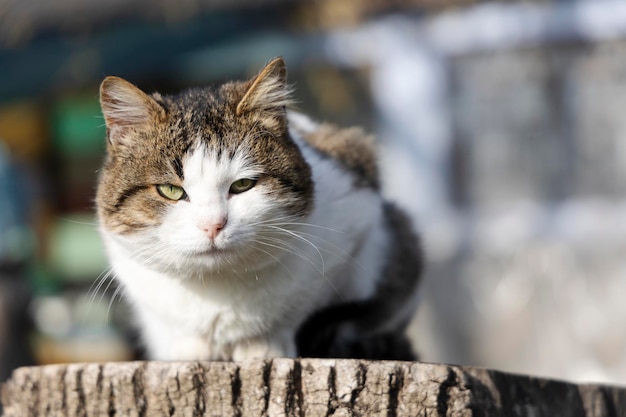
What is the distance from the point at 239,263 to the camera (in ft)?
7.84

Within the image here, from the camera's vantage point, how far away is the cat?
2.32 metres

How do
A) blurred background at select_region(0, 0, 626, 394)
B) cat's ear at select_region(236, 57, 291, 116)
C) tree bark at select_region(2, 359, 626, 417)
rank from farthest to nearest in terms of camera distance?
blurred background at select_region(0, 0, 626, 394) < cat's ear at select_region(236, 57, 291, 116) < tree bark at select_region(2, 359, 626, 417)

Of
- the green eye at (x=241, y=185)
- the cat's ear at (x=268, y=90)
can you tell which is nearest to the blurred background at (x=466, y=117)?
the cat's ear at (x=268, y=90)

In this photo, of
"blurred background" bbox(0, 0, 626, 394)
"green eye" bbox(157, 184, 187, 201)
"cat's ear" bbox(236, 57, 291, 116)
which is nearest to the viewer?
"green eye" bbox(157, 184, 187, 201)

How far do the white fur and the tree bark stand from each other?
347 mm

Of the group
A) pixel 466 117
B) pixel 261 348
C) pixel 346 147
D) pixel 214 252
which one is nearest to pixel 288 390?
pixel 214 252

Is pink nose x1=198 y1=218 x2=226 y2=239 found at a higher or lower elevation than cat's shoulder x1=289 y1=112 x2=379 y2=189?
lower

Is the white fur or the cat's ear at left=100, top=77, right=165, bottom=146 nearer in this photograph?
the white fur

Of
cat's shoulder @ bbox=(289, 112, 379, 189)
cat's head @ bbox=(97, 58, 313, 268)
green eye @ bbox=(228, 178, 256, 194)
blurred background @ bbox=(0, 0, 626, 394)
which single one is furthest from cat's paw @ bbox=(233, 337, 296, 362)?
blurred background @ bbox=(0, 0, 626, 394)

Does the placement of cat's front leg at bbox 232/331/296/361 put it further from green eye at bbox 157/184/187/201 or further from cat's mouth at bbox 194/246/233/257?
green eye at bbox 157/184/187/201

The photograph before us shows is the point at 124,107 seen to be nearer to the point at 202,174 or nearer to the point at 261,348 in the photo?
the point at 202,174

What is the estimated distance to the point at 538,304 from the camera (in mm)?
6352

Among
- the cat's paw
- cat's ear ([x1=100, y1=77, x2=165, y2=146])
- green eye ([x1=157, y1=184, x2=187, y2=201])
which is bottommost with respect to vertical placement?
the cat's paw

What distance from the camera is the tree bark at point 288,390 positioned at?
6.59ft
